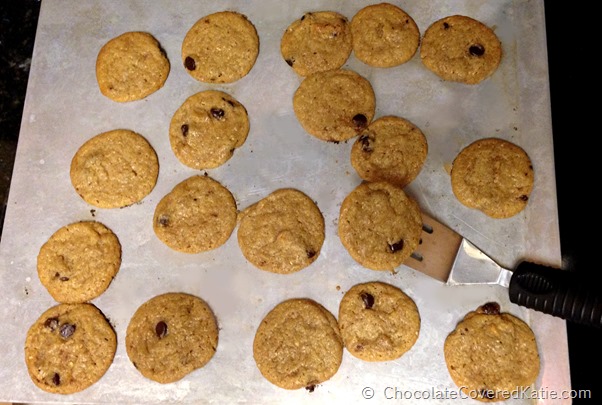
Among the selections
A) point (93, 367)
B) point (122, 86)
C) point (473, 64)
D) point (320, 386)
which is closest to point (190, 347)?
point (93, 367)

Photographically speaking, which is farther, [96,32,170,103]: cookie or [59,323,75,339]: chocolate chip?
[96,32,170,103]: cookie

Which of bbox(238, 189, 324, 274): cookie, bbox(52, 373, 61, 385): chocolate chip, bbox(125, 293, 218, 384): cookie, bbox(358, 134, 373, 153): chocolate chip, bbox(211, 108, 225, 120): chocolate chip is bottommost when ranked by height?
bbox(52, 373, 61, 385): chocolate chip

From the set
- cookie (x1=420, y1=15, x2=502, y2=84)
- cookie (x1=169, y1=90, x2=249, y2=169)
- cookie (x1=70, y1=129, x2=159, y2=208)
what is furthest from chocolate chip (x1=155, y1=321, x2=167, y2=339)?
cookie (x1=420, y1=15, x2=502, y2=84)

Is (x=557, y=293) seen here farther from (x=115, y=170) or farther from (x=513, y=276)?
(x=115, y=170)

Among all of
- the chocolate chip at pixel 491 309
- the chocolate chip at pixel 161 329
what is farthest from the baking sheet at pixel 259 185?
the chocolate chip at pixel 161 329

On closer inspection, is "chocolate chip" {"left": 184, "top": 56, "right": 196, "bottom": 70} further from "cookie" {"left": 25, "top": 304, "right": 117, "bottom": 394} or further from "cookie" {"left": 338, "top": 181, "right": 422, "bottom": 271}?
"cookie" {"left": 25, "top": 304, "right": 117, "bottom": 394}

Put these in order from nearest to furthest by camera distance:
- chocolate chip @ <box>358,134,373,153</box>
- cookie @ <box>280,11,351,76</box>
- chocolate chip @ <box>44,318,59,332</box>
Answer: chocolate chip @ <box>44,318,59,332</box> < chocolate chip @ <box>358,134,373,153</box> < cookie @ <box>280,11,351,76</box>

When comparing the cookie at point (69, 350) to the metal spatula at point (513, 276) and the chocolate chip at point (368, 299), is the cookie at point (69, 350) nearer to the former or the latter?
the chocolate chip at point (368, 299)
